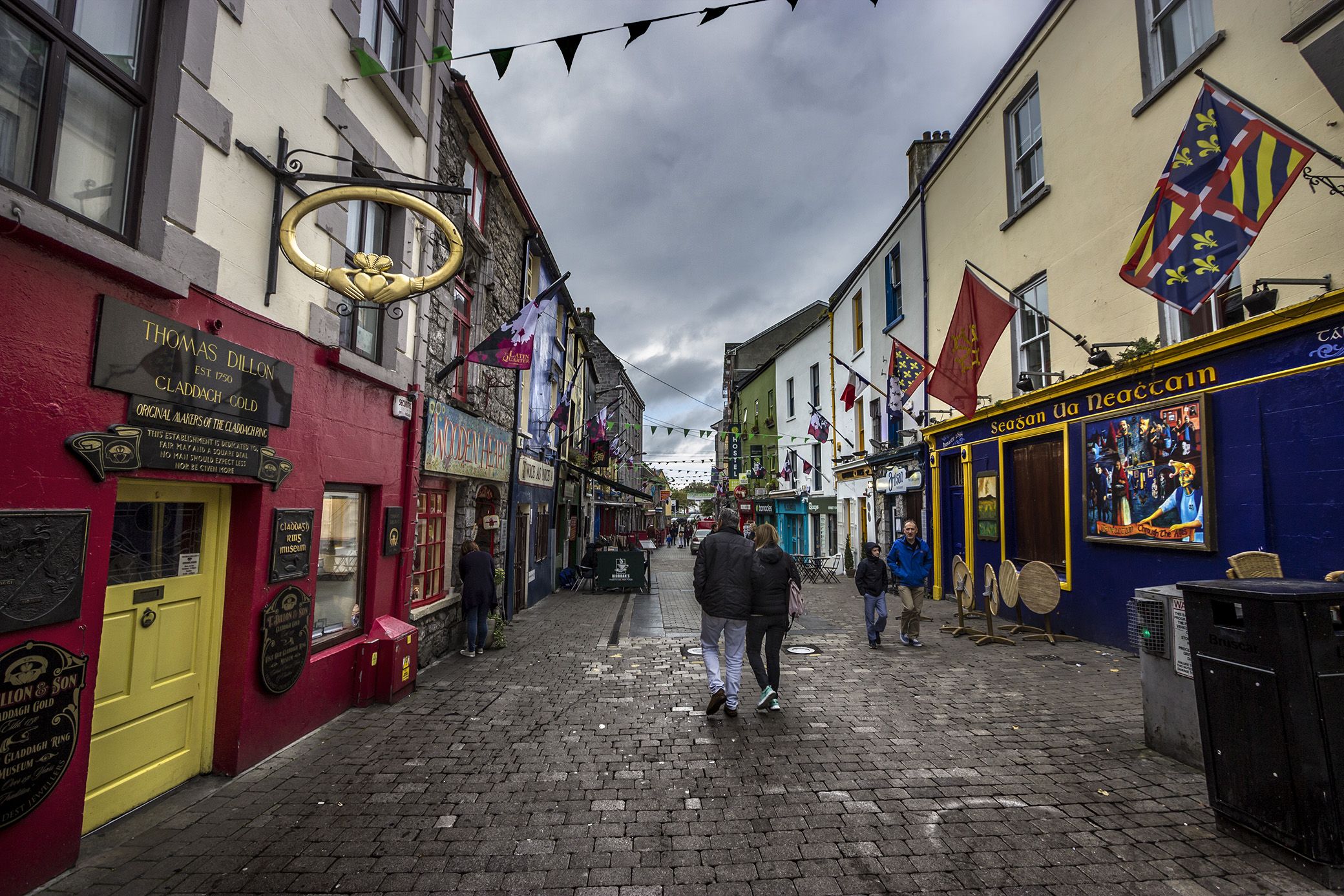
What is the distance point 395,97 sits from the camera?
7.05m

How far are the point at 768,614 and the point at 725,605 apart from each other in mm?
469

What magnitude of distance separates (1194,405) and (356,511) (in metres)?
9.61

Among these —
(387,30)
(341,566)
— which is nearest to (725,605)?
(341,566)

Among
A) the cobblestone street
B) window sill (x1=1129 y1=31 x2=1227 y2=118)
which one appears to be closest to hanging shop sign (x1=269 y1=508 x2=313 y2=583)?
the cobblestone street

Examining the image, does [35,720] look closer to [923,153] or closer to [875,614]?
[875,614]

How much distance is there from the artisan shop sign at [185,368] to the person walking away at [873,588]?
7.36 metres

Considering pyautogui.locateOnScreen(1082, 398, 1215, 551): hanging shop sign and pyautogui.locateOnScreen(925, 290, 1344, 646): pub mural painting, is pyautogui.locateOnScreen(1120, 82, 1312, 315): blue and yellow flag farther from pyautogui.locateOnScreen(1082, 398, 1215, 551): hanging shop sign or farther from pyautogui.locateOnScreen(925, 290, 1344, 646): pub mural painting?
pyautogui.locateOnScreen(1082, 398, 1215, 551): hanging shop sign

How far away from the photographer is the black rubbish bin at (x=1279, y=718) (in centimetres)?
309

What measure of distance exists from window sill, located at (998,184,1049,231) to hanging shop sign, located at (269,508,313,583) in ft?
38.2

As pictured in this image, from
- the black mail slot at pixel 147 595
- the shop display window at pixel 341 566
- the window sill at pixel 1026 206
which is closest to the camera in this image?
the black mail slot at pixel 147 595

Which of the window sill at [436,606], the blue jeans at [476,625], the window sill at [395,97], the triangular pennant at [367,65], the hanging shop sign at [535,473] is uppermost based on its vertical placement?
the window sill at [395,97]

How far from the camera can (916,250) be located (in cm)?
1586

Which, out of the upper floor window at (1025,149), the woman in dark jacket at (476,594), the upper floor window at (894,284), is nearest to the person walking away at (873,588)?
the woman in dark jacket at (476,594)

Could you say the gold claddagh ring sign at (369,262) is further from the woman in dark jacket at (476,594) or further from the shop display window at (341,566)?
the woman in dark jacket at (476,594)
